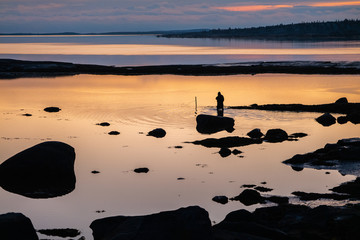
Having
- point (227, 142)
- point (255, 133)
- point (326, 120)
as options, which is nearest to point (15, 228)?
point (227, 142)

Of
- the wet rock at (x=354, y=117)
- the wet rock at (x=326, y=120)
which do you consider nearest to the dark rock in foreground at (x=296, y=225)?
the wet rock at (x=326, y=120)

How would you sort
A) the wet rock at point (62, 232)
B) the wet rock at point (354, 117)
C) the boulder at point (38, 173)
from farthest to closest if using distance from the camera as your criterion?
the wet rock at point (354, 117)
the boulder at point (38, 173)
the wet rock at point (62, 232)

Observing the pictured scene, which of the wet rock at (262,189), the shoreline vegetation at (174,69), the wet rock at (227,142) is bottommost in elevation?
the shoreline vegetation at (174,69)

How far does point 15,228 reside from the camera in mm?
15211

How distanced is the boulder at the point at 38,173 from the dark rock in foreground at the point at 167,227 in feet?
27.4

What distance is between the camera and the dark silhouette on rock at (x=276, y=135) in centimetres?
3283

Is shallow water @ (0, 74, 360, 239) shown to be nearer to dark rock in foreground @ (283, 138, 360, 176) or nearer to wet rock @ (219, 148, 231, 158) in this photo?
wet rock @ (219, 148, 231, 158)

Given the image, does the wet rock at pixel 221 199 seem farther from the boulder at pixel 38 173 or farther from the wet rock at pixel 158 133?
the wet rock at pixel 158 133

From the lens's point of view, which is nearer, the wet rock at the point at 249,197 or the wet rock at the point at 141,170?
the wet rock at the point at 249,197

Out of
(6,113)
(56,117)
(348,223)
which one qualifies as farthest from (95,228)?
(6,113)

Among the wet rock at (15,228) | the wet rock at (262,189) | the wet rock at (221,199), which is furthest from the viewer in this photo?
the wet rock at (262,189)

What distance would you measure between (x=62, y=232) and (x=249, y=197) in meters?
7.52

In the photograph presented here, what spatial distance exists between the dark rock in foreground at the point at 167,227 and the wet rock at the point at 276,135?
18.0m

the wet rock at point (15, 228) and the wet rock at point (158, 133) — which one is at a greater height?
the wet rock at point (15, 228)
